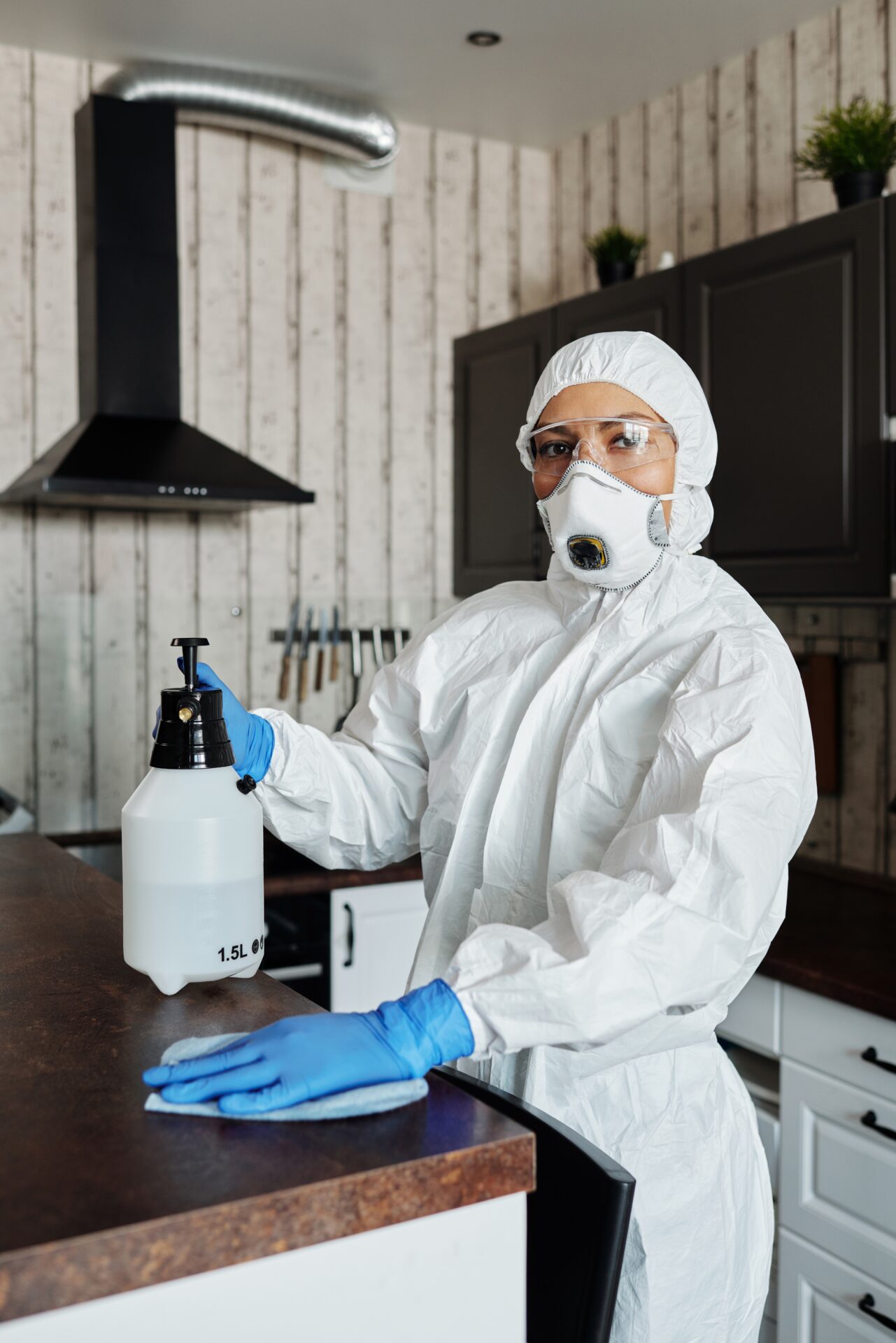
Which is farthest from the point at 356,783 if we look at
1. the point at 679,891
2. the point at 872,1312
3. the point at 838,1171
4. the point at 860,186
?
the point at 860,186

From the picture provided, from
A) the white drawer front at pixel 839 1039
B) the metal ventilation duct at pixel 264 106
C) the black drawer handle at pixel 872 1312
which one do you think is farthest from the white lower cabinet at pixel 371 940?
the metal ventilation duct at pixel 264 106

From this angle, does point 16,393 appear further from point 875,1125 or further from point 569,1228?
point 569,1228

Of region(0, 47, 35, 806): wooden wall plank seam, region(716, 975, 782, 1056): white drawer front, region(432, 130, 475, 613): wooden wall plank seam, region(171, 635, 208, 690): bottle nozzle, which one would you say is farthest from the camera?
region(432, 130, 475, 613): wooden wall plank seam

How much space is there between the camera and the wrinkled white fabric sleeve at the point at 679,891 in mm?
801

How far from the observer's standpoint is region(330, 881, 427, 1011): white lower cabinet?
2.33 m

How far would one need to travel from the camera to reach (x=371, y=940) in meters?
2.36

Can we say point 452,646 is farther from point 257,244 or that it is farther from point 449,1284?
point 257,244

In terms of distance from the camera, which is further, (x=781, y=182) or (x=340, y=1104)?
(x=781, y=182)

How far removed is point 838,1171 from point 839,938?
39 cm

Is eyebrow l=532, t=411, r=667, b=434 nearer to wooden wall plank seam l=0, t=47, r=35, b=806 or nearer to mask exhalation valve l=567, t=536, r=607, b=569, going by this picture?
mask exhalation valve l=567, t=536, r=607, b=569

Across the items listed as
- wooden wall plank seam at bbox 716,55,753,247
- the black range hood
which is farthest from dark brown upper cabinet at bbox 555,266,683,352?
the black range hood

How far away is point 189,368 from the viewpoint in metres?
2.94

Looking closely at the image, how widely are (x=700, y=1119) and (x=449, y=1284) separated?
56 cm

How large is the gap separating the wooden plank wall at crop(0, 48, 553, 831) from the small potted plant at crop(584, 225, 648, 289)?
0.64 metres
